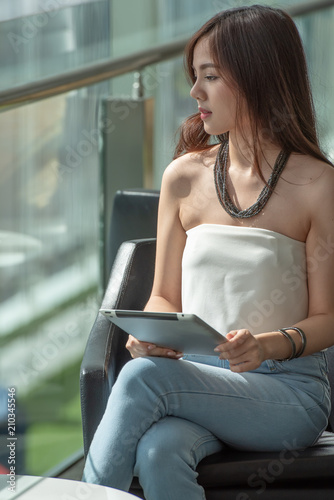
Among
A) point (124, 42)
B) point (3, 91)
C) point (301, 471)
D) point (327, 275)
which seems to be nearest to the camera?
point (301, 471)

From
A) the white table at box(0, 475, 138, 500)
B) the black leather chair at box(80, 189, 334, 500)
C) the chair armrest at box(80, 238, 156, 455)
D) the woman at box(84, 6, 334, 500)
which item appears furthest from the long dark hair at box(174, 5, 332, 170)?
the white table at box(0, 475, 138, 500)

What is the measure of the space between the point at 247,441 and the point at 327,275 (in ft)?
1.15

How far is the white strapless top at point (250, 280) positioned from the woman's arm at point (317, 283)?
0.08 ft

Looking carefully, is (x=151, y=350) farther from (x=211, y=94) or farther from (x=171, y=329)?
(x=211, y=94)

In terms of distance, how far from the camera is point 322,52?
3.35 meters

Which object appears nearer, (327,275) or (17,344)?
(327,275)

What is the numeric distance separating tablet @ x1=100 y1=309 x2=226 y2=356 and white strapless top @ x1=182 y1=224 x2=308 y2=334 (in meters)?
0.12

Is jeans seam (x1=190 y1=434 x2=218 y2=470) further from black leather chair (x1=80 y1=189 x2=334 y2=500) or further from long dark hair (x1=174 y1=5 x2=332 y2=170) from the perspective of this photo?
long dark hair (x1=174 y1=5 x2=332 y2=170)

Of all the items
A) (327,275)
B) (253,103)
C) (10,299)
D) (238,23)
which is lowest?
(10,299)

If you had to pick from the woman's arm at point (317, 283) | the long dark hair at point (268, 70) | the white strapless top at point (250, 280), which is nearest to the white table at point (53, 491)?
the woman's arm at point (317, 283)

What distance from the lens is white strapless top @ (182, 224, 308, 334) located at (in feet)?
5.08

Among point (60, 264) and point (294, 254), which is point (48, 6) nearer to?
point (60, 264)

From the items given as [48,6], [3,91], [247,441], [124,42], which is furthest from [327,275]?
[124,42]

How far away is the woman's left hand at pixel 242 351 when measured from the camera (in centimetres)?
139
